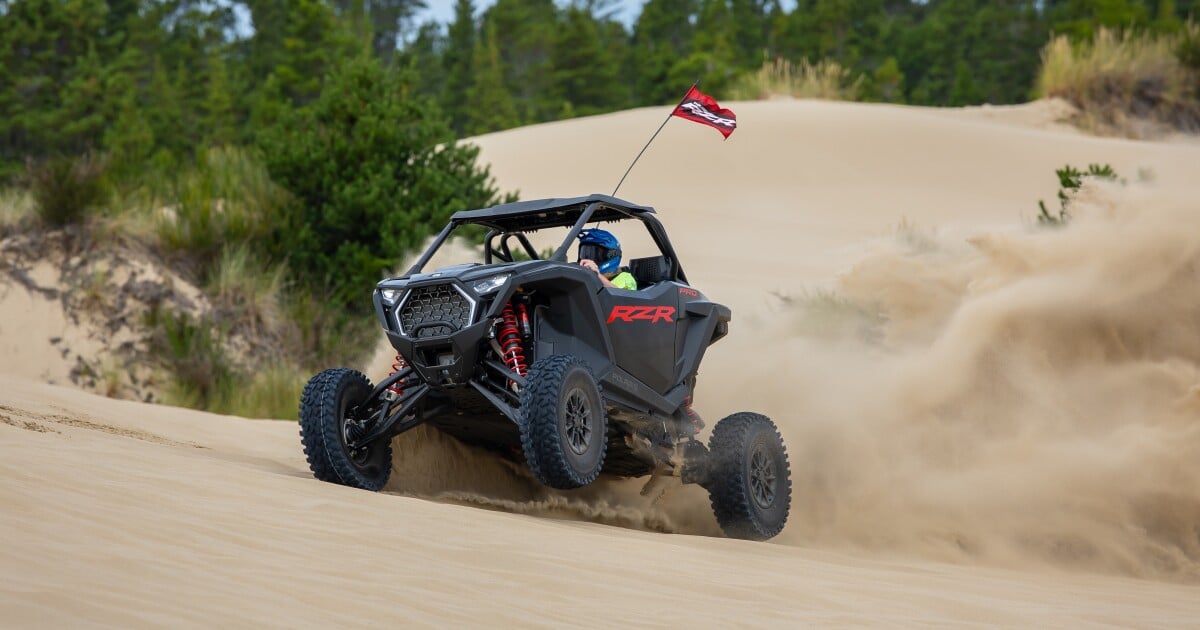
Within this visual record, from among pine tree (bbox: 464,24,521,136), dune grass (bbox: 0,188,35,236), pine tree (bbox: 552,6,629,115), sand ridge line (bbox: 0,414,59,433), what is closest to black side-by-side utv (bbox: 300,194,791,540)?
sand ridge line (bbox: 0,414,59,433)

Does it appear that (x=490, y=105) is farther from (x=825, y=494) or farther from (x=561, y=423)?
(x=561, y=423)

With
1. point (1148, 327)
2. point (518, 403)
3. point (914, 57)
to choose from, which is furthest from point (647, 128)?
point (914, 57)

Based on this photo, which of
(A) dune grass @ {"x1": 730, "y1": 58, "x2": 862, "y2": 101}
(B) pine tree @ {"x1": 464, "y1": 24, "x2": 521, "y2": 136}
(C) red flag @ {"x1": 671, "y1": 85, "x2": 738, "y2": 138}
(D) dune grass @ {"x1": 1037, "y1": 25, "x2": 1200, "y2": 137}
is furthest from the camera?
(B) pine tree @ {"x1": 464, "y1": 24, "x2": 521, "y2": 136}

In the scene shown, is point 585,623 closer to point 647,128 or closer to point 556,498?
point 556,498

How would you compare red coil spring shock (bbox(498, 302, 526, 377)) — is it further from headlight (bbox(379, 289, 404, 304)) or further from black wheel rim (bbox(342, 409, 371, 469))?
black wheel rim (bbox(342, 409, 371, 469))

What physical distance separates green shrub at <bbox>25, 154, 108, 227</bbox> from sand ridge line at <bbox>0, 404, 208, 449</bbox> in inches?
284

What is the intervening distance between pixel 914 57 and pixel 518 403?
58.2 m

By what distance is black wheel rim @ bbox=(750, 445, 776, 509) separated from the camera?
27.1ft

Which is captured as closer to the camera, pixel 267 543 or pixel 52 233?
pixel 267 543

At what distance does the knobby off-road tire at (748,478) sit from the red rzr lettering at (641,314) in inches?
30.9

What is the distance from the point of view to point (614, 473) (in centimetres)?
816

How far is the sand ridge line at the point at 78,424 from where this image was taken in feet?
24.2

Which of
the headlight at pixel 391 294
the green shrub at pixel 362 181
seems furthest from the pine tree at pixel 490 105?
the headlight at pixel 391 294

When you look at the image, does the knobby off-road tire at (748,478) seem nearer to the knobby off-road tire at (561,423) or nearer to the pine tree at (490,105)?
the knobby off-road tire at (561,423)
